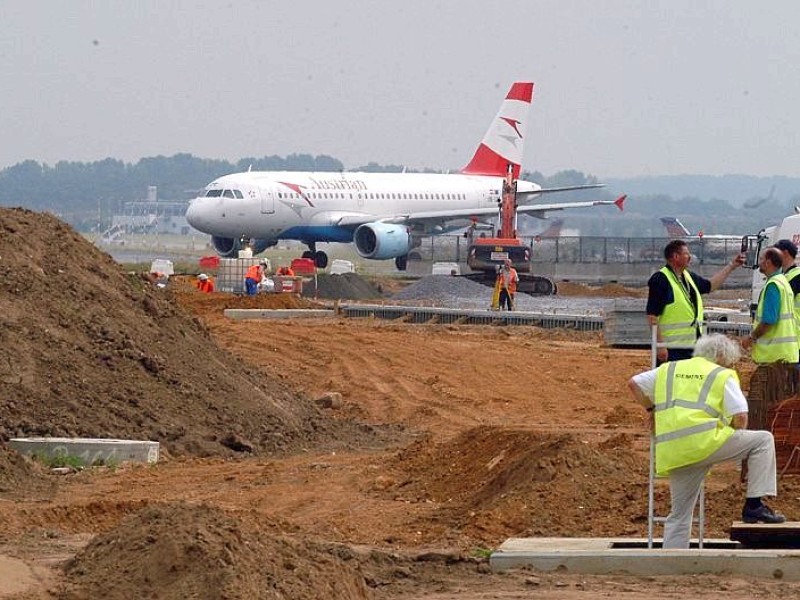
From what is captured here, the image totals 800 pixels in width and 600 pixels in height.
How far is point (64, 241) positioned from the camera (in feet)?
59.1

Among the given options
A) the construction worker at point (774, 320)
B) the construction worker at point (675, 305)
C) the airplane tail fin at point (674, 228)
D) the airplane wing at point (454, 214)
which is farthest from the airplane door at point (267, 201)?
the construction worker at point (675, 305)

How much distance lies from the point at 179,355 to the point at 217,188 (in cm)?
3437

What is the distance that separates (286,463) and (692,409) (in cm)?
684

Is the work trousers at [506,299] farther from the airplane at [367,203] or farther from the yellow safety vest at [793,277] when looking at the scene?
the yellow safety vest at [793,277]

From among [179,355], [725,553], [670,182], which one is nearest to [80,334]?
[179,355]

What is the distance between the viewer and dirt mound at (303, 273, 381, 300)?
143 feet

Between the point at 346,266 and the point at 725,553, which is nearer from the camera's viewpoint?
the point at 725,553

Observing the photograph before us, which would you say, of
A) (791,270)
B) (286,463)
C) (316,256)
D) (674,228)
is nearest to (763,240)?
(286,463)

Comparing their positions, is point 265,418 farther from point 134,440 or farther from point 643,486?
point 643,486

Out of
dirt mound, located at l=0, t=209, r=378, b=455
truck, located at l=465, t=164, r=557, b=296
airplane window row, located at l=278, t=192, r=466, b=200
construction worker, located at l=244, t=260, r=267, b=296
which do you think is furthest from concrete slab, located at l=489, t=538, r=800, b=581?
airplane window row, located at l=278, t=192, r=466, b=200

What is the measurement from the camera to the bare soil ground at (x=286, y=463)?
8125mm

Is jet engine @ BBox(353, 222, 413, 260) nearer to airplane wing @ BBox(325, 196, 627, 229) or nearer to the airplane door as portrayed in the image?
airplane wing @ BBox(325, 196, 627, 229)

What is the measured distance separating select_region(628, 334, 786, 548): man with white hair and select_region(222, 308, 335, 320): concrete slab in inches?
925

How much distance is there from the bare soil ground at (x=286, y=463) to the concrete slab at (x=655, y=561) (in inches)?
4.2
